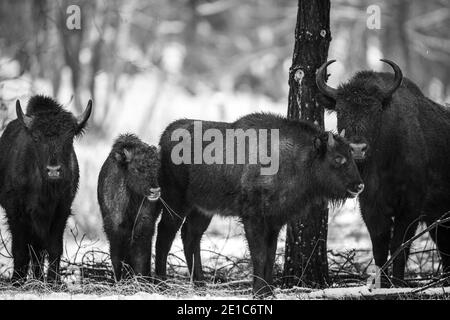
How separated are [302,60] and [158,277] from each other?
3344 millimetres

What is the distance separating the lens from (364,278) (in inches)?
466

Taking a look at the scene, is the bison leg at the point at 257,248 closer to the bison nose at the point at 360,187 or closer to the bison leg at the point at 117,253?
the bison nose at the point at 360,187

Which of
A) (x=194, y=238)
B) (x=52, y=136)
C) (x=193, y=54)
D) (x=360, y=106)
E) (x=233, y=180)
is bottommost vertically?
(x=194, y=238)

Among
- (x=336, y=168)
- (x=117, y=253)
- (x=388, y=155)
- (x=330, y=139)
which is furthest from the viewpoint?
(x=388, y=155)

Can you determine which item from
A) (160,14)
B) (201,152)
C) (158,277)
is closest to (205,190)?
(201,152)

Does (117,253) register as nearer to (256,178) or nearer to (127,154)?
(127,154)

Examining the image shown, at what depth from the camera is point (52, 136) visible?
10844 millimetres

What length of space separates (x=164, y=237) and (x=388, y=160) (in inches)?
120

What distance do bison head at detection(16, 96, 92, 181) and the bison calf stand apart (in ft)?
1.85

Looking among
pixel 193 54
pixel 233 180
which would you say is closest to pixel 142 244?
pixel 233 180

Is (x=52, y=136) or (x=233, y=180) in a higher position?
(x=52, y=136)

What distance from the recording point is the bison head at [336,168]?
34.5 feet

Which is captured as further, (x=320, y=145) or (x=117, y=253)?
(x=117, y=253)
